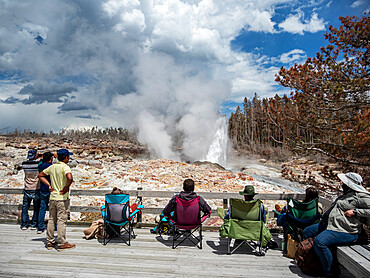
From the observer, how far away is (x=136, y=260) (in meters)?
3.95

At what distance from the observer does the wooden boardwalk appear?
354 cm

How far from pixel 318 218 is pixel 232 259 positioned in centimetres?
150

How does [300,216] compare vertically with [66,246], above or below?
above

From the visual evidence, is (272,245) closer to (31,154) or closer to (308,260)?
(308,260)

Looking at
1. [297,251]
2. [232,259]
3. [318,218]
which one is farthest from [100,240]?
[318,218]

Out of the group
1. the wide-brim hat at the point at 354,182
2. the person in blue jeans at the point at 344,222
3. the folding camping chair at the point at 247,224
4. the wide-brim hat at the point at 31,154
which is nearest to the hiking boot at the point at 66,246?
the wide-brim hat at the point at 31,154

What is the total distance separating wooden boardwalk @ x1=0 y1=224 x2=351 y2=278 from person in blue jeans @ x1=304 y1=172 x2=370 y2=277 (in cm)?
45

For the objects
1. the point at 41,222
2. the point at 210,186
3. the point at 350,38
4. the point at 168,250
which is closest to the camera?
the point at 168,250

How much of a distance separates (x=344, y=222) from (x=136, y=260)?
9.78 ft

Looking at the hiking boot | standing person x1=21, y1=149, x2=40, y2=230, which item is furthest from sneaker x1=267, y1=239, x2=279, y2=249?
standing person x1=21, y1=149, x2=40, y2=230

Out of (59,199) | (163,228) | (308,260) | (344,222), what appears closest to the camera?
(344,222)

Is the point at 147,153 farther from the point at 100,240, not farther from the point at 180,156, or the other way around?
the point at 100,240

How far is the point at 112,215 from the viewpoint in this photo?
15.0 ft

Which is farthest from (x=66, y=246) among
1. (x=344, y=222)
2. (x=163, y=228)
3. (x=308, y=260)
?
(x=344, y=222)
